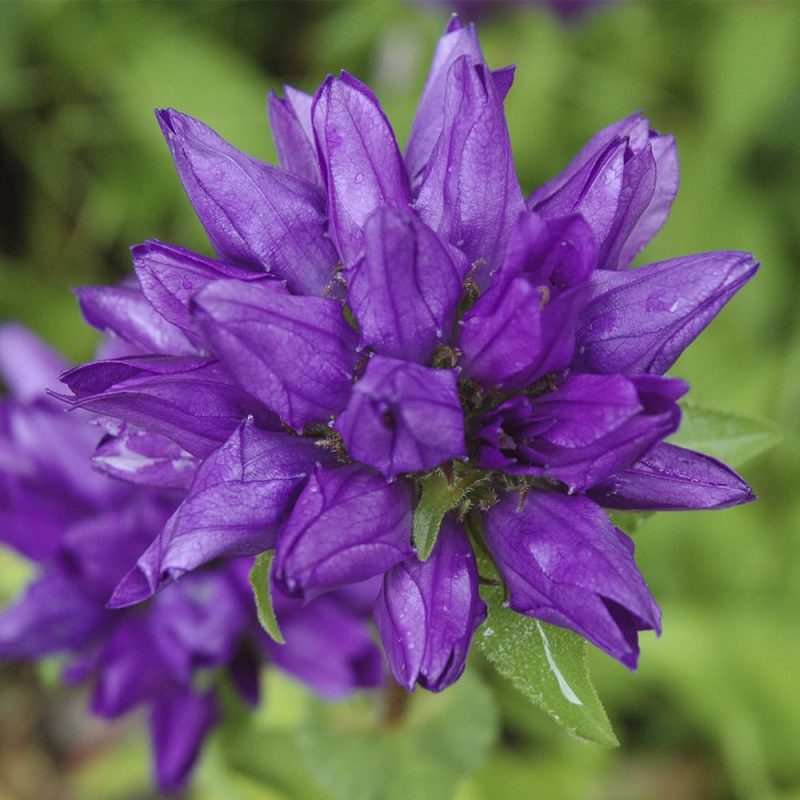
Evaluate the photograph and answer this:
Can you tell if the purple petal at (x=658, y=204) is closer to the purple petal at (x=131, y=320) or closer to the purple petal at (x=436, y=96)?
the purple petal at (x=436, y=96)

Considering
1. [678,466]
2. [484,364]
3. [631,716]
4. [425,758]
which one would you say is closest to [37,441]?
[425,758]

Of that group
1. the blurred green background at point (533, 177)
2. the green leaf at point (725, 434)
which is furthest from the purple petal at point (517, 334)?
the blurred green background at point (533, 177)

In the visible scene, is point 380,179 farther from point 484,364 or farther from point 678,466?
point 678,466

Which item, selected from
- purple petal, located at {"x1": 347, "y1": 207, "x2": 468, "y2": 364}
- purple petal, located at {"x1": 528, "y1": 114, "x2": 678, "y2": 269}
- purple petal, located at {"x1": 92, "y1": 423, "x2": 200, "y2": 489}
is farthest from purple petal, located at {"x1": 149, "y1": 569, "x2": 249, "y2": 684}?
purple petal, located at {"x1": 528, "y1": 114, "x2": 678, "y2": 269}

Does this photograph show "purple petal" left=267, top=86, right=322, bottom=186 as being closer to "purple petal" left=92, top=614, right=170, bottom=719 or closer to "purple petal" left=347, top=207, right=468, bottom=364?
"purple petal" left=347, top=207, right=468, bottom=364

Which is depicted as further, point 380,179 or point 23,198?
point 23,198

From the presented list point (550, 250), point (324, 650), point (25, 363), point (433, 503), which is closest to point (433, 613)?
point (433, 503)

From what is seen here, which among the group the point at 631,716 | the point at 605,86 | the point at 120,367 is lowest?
the point at 631,716
